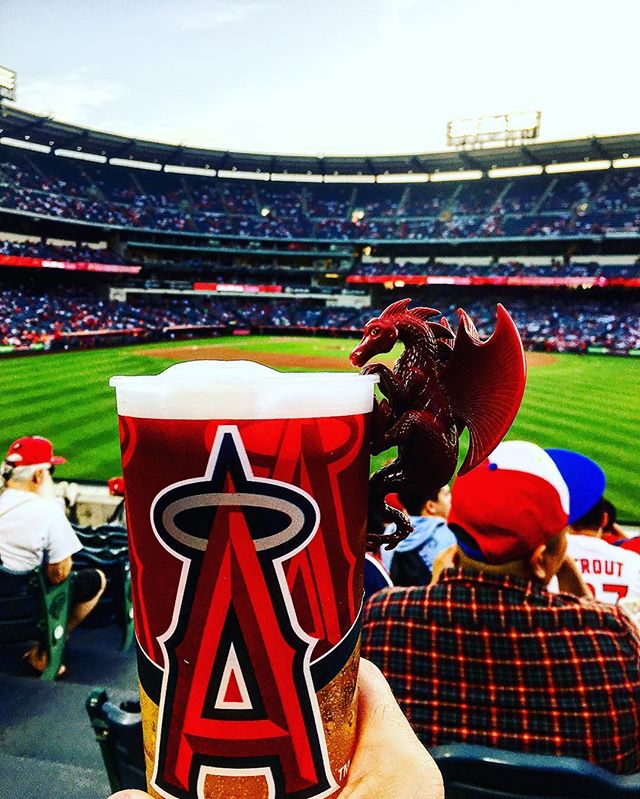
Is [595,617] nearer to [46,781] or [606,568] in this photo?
[606,568]

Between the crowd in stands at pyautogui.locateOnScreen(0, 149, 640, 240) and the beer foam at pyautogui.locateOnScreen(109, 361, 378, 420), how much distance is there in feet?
132

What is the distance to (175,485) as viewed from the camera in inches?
36.3

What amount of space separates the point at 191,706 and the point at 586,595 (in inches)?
86.7

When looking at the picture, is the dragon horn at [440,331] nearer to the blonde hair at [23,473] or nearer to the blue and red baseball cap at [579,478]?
the blue and red baseball cap at [579,478]

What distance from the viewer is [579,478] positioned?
300cm

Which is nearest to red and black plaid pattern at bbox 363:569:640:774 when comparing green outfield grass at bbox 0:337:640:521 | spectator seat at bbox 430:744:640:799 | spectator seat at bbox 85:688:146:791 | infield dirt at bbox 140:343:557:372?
spectator seat at bbox 430:744:640:799

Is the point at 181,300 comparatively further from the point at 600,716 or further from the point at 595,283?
the point at 600,716

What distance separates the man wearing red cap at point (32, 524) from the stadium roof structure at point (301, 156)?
3912 centimetres

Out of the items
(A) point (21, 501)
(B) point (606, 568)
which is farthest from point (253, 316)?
(B) point (606, 568)

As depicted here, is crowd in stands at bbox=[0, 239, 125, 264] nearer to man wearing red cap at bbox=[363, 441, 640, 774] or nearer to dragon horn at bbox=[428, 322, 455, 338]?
man wearing red cap at bbox=[363, 441, 640, 774]

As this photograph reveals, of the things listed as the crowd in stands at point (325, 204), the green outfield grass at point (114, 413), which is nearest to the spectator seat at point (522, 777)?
the green outfield grass at point (114, 413)

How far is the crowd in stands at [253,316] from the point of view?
30.2 meters

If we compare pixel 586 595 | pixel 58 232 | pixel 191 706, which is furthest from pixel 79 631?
pixel 58 232

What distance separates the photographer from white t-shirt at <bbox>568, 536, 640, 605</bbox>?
2.83 m
